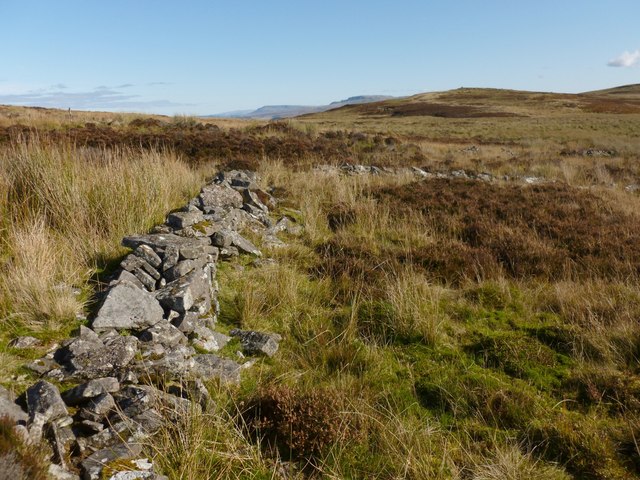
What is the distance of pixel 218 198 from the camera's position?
25.9ft

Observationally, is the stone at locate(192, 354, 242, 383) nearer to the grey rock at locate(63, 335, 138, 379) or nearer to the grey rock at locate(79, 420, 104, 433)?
the grey rock at locate(63, 335, 138, 379)

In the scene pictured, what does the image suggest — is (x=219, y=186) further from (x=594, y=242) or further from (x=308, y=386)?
(x=594, y=242)

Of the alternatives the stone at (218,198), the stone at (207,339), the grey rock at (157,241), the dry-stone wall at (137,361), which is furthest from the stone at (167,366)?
the stone at (218,198)

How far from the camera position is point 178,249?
495 centimetres

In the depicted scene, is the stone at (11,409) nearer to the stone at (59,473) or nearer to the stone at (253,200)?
the stone at (59,473)

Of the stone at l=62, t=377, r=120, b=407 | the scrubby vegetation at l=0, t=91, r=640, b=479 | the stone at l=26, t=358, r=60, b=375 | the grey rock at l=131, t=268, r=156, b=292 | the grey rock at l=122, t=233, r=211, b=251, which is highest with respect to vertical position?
the grey rock at l=122, t=233, r=211, b=251

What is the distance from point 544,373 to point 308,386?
2161 mm

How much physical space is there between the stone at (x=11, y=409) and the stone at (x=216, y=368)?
3.76 feet

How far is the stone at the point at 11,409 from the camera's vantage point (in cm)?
233

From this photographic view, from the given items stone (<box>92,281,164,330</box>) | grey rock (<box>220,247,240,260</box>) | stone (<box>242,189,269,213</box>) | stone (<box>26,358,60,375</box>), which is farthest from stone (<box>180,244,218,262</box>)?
stone (<box>242,189,269,213</box>)

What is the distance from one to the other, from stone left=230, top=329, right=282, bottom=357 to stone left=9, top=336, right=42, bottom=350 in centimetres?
162

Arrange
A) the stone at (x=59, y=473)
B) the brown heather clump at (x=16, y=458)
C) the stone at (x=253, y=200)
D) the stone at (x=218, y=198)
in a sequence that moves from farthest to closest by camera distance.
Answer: the stone at (x=253, y=200), the stone at (x=218, y=198), the stone at (x=59, y=473), the brown heather clump at (x=16, y=458)

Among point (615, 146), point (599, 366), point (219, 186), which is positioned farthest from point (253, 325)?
point (615, 146)

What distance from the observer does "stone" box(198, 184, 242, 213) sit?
7.42 metres
